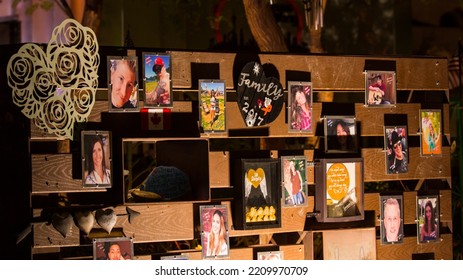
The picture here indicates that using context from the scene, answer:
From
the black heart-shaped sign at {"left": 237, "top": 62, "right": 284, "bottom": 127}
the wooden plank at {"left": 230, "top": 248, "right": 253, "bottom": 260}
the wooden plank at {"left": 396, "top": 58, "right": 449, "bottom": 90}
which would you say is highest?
the wooden plank at {"left": 396, "top": 58, "right": 449, "bottom": 90}

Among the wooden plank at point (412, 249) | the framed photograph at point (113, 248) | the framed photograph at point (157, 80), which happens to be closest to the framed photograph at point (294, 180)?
the wooden plank at point (412, 249)

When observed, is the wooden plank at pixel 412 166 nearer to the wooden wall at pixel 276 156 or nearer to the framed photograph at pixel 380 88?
the wooden wall at pixel 276 156

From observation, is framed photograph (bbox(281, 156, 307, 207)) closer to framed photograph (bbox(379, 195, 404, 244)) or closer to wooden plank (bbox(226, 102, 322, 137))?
wooden plank (bbox(226, 102, 322, 137))

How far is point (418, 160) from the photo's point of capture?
15.9ft

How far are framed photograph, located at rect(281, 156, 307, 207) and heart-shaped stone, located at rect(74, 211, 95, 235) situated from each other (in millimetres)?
1194

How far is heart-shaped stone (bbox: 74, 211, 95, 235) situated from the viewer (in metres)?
4.01

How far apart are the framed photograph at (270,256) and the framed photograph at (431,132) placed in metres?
1.20

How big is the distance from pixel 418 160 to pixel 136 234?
1966 millimetres

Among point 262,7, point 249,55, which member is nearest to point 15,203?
point 249,55

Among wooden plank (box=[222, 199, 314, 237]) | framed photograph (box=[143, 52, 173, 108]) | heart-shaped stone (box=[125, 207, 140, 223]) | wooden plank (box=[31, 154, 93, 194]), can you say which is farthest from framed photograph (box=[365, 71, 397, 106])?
wooden plank (box=[31, 154, 93, 194])

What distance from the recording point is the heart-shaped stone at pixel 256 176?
14.3ft

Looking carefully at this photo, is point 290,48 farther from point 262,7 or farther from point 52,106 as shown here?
point 52,106

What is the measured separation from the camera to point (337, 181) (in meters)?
4.60

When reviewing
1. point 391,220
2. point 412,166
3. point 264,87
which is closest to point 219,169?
point 264,87
